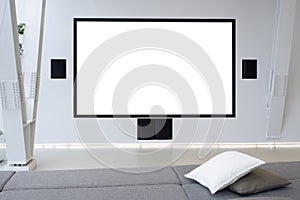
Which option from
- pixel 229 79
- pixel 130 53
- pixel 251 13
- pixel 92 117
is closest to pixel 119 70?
pixel 130 53

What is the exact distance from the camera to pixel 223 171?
190 centimetres

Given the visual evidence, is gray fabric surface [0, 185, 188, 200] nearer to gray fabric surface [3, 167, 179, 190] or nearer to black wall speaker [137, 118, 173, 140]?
gray fabric surface [3, 167, 179, 190]

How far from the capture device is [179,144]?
5816 mm

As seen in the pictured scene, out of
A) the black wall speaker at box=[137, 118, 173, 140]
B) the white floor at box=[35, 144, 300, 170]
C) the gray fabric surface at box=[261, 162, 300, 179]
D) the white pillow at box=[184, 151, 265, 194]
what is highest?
the white pillow at box=[184, 151, 265, 194]

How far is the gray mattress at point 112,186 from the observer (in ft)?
5.73

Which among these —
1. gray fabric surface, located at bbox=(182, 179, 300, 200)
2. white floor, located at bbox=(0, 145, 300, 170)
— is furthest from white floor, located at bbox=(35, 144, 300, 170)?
gray fabric surface, located at bbox=(182, 179, 300, 200)

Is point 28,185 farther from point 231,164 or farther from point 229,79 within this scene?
point 229,79

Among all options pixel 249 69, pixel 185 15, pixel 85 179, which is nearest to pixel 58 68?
pixel 185 15

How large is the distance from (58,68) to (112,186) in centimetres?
410

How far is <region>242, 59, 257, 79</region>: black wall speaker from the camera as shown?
5848 millimetres

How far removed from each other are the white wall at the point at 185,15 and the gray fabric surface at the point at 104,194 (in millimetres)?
Result: 3912

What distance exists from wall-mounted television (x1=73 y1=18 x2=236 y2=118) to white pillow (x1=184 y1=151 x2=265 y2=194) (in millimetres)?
3729

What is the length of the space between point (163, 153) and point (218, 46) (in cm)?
215

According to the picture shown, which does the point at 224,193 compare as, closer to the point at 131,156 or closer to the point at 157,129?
the point at 131,156
